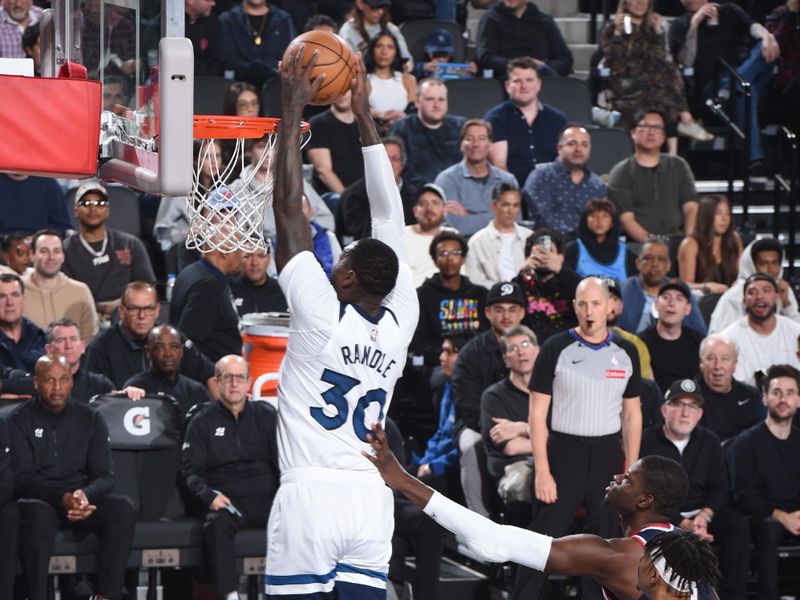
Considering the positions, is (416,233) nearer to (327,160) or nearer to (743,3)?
(327,160)

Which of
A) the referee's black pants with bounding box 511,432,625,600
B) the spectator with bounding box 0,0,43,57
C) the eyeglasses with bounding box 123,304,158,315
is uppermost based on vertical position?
the spectator with bounding box 0,0,43,57

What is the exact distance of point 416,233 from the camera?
1063 centimetres

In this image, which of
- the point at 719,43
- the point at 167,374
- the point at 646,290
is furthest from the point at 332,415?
the point at 719,43

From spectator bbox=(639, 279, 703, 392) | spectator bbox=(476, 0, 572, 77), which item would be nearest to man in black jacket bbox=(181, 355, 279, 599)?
spectator bbox=(639, 279, 703, 392)

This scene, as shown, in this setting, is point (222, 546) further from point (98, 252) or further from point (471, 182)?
point (471, 182)

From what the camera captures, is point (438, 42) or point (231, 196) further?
point (438, 42)

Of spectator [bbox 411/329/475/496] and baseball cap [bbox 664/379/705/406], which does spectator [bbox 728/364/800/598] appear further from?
spectator [bbox 411/329/475/496]

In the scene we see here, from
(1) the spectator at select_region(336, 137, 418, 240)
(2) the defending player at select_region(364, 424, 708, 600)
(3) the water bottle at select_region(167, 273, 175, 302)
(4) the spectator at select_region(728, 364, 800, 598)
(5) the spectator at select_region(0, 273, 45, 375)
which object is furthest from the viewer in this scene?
(1) the spectator at select_region(336, 137, 418, 240)

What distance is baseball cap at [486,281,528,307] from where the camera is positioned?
9.38 meters

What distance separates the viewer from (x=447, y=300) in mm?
9961

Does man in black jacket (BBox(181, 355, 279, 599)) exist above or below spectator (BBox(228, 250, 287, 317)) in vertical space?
below

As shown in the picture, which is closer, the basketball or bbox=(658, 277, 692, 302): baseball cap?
the basketball

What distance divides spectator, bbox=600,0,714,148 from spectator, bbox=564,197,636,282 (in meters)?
2.44

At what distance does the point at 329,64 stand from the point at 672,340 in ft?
16.9
